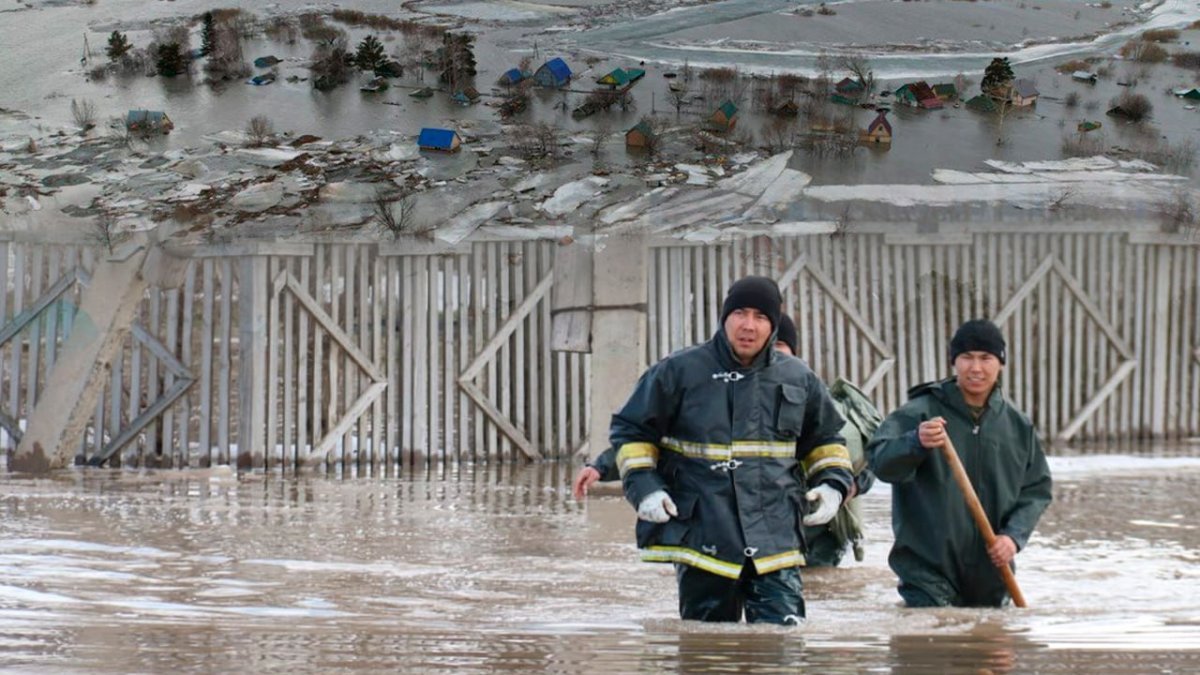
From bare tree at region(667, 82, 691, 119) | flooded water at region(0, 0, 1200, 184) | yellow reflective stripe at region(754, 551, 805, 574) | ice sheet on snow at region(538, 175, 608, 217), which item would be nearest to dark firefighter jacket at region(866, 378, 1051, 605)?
yellow reflective stripe at region(754, 551, 805, 574)

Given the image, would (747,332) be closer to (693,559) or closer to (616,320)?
(693,559)

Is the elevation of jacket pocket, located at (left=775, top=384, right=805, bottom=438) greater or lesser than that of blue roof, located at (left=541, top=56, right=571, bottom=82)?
lesser

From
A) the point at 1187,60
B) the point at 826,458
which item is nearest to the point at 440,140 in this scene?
the point at 1187,60

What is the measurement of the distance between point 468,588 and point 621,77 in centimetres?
1685

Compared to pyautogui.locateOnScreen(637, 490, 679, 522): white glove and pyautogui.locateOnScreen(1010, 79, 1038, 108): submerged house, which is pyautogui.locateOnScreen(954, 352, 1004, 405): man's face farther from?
pyautogui.locateOnScreen(1010, 79, 1038, 108): submerged house

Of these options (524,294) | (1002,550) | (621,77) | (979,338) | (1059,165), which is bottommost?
(524,294)

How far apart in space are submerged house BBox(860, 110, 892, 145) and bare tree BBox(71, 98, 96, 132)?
10134 millimetres

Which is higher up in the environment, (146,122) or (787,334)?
(146,122)

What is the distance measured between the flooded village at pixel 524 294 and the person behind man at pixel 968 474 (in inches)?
7.1

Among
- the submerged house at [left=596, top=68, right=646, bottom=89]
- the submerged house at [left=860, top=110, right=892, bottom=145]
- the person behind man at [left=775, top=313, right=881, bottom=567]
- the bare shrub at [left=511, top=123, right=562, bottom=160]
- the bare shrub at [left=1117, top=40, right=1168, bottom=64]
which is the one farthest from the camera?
the bare shrub at [left=1117, top=40, right=1168, bottom=64]

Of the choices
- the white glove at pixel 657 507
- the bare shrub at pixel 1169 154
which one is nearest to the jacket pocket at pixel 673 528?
the white glove at pixel 657 507

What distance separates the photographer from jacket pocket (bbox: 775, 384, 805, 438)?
580cm

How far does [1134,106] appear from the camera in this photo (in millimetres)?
24656

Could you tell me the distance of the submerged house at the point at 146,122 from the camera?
75.5 feet
